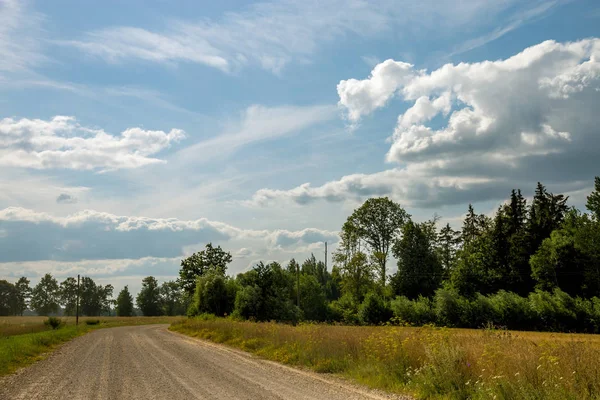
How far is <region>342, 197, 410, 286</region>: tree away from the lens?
6719cm

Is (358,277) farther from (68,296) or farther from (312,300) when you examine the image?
(68,296)

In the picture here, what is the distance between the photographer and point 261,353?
68.6 feet

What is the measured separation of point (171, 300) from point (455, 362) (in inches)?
6039

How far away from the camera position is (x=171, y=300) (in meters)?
155

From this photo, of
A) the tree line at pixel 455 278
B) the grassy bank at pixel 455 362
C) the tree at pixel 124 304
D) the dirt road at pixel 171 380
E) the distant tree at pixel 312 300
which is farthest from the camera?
the tree at pixel 124 304

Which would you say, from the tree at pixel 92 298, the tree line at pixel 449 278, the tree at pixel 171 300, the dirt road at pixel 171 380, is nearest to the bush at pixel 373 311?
the tree line at pixel 449 278

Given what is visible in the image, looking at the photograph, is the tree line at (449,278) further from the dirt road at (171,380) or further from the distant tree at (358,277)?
Answer: the dirt road at (171,380)

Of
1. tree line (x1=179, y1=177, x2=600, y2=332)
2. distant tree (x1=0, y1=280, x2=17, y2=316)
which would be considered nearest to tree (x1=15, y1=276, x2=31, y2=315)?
distant tree (x1=0, y1=280, x2=17, y2=316)

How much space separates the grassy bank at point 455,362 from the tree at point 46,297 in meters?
158

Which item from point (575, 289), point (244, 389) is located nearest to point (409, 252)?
point (575, 289)

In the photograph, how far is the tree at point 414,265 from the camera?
64.6 m

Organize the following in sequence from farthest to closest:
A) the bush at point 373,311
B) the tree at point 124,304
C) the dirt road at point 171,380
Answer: the tree at point 124,304 < the bush at point 373,311 < the dirt road at point 171,380

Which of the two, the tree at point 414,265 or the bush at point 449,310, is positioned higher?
the tree at point 414,265

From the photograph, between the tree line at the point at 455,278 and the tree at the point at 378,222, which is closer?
the tree line at the point at 455,278
